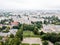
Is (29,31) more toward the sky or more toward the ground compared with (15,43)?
more toward the ground

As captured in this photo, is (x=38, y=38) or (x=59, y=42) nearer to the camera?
(x=59, y=42)

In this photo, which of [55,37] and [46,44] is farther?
[55,37]

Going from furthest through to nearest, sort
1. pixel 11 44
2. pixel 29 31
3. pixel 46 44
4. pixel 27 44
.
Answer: pixel 29 31, pixel 27 44, pixel 46 44, pixel 11 44

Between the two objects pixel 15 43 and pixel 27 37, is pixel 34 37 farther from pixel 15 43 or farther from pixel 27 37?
pixel 15 43

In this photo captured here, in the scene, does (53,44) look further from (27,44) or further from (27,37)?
(27,37)

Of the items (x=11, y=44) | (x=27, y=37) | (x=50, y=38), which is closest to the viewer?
(x=11, y=44)

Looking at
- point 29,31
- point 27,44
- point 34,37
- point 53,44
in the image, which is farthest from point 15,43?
point 29,31

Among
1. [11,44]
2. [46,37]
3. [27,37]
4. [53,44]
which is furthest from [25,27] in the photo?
[11,44]

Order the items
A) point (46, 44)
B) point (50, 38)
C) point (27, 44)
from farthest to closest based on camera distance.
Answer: point (50, 38) → point (27, 44) → point (46, 44)

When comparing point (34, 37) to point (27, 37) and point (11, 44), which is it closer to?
point (27, 37)
